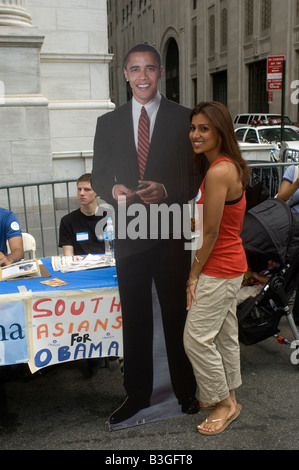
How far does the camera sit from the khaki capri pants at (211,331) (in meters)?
3.09

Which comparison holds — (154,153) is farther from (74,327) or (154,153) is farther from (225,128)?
(74,327)

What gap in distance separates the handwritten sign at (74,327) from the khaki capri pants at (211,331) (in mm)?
546

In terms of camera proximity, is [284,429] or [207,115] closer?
[207,115]

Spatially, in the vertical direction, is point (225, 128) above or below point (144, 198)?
above

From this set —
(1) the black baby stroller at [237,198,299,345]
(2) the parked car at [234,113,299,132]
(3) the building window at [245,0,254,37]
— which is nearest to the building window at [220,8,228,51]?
(3) the building window at [245,0,254,37]

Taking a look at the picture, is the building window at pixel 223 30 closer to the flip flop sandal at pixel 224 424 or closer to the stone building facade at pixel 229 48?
the stone building facade at pixel 229 48

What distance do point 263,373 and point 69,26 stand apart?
9.02 m

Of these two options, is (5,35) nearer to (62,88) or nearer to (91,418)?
(62,88)

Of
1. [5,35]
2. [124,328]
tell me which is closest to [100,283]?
[124,328]

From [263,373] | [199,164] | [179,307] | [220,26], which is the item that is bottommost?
[263,373]

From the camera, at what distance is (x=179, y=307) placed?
10.8 ft

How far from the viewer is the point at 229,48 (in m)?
36.1

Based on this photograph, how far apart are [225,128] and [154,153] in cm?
49

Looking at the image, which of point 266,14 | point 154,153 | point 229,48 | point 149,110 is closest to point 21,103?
point 149,110
